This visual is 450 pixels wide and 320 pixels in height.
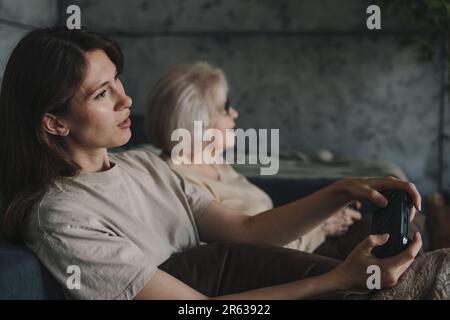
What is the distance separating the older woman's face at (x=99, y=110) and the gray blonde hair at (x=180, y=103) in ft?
1.88

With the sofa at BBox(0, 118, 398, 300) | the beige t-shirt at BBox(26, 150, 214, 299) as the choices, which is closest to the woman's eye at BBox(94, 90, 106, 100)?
the beige t-shirt at BBox(26, 150, 214, 299)

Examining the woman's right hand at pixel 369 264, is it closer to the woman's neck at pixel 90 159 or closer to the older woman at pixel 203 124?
the woman's neck at pixel 90 159

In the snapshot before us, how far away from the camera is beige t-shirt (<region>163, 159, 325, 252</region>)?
1.62m

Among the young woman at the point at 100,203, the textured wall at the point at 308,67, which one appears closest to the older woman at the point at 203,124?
the young woman at the point at 100,203

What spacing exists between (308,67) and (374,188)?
2624 mm

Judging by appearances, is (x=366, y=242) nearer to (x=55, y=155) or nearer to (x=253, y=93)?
(x=55, y=155)

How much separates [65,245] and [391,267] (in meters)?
0.48

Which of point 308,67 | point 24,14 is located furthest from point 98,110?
point 308,67

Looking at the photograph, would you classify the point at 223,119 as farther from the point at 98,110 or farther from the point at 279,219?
the point at 98,110

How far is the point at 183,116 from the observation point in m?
1.68

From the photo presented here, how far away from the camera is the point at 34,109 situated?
103 centimetres

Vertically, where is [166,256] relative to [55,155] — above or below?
below

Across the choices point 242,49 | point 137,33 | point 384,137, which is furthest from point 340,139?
point 137,33

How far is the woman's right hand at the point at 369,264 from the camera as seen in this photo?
0.89 meters
